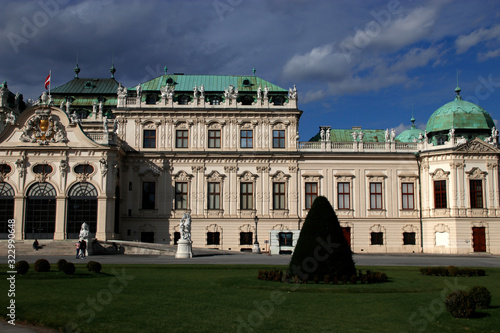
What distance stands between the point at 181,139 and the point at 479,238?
31.2m

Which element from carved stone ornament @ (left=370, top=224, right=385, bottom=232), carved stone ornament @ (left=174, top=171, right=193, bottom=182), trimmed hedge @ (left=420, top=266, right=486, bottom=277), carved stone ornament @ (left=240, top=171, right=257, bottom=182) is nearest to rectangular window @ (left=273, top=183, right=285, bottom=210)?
carved stone ornament @ (left=240, top=171, right=257, bottom=182)

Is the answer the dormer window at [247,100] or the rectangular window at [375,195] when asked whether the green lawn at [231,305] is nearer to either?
the rectangular window at [375,195]

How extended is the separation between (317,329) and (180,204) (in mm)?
43334

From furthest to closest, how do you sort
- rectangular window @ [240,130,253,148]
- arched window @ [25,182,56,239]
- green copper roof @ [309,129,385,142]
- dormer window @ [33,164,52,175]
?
1. green copper roof @ [309,129,385,142]
2. rectangular window @ [240,130,253,148]
3. dormer window @ [33,164,52,175]
4. arched window @ [25,182,56,239]

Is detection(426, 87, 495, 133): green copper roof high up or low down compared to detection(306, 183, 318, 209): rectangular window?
up

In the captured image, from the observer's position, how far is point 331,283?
71.2ft

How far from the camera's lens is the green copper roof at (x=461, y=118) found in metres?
58.6

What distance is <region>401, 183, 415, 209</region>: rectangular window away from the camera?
188 feet

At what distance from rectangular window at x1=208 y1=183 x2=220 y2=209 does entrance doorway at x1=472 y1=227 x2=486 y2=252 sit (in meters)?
25.4

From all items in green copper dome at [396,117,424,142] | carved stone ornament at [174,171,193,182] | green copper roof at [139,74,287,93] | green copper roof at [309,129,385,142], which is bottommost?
carved stone ornament at [174,171,193,182]

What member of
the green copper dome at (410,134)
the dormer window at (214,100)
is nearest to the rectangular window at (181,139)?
the dormer window at (214,100)

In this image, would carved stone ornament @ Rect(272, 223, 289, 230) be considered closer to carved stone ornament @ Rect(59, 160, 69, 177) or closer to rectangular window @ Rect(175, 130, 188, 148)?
rectangular window @ Rect(175, 130, 188, 148)

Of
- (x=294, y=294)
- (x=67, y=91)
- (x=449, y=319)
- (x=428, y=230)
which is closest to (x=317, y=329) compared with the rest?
(x=449, y=319)

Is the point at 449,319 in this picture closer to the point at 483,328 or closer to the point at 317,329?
the point at 483,328
